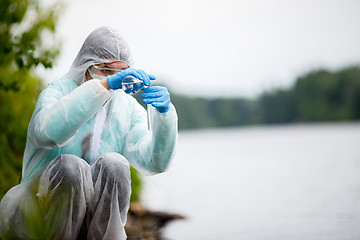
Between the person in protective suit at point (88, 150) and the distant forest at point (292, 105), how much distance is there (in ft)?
179

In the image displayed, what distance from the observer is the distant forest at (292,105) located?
62.4 meters

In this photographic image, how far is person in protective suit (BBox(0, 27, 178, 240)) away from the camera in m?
2.39

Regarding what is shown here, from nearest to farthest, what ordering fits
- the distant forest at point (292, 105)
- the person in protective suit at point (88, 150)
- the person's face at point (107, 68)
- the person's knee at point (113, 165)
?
the person in protective suit at point (88, 150)
the person's knee at point (113, 165)
the person's face at point (107, 68)
the distant forest at point (292, 105)

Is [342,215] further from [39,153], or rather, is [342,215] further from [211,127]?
[211,127]

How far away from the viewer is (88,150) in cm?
271

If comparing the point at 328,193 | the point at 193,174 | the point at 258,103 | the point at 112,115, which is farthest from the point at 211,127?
the point at 112,115

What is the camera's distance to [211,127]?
75312 millimetres

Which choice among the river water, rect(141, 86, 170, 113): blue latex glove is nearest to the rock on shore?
the river water

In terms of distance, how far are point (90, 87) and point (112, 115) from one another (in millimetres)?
437

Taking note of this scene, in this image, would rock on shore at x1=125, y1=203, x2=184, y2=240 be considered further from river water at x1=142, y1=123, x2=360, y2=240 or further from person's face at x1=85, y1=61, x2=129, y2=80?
person's face at x1=85, y1=61, x2=129, y2=80

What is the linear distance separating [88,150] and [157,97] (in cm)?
53

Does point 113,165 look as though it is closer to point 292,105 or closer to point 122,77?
point 122,77

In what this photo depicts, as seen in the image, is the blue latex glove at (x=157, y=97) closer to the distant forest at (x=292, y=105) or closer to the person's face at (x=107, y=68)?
the person's face at (x=107, y=68)

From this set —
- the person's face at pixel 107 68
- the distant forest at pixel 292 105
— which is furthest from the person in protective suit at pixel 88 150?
the distant forest at pixel 292 105
